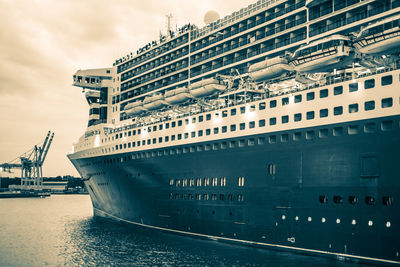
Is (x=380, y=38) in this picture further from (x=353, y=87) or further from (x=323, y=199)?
(x=323, y=199)

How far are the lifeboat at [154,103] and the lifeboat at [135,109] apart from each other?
808 mm

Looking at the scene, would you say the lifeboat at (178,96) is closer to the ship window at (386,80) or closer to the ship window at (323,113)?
the ship window at (323,113)

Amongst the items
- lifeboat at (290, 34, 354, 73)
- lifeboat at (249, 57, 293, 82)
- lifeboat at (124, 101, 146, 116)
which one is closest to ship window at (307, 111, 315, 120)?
lifeboat at (290, 34, 354, 73)

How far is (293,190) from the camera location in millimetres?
24672

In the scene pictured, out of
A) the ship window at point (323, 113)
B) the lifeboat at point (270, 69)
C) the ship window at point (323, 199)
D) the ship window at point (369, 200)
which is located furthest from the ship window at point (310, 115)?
the ship window at point (369, 200)

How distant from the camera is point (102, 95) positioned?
50.7 metres

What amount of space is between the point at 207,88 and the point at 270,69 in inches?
252

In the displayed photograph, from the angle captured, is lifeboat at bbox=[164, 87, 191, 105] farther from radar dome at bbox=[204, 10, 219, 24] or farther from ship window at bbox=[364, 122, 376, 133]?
ship window at bbox=[364, 122, 376, 133]

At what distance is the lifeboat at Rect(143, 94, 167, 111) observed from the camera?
1455 inches

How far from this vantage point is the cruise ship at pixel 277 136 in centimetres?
2150

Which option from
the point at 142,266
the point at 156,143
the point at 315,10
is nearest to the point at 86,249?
the point at 142,266

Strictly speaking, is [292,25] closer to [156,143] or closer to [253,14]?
[253,14]

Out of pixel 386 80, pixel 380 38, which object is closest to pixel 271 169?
pixel 386 80

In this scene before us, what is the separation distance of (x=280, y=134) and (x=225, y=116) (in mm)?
5545
